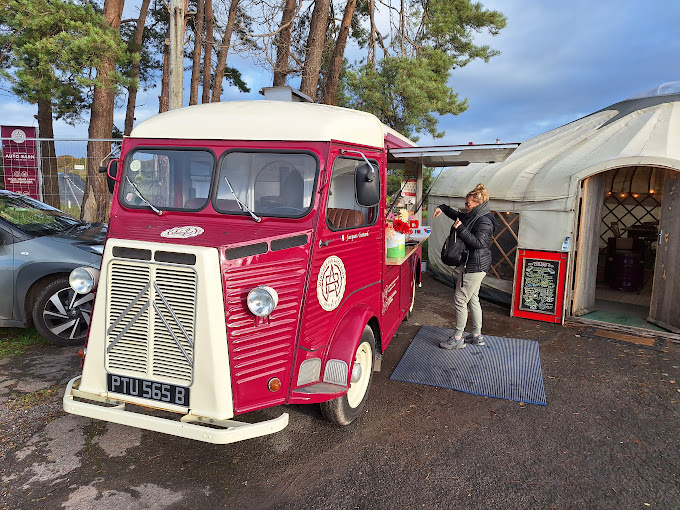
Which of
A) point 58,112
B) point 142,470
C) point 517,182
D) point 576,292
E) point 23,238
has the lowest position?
point 142,470

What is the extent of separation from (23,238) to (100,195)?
5058mm

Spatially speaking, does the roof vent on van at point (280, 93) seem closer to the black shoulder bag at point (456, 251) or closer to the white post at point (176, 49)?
the black shoulder bag at point (456, 251)

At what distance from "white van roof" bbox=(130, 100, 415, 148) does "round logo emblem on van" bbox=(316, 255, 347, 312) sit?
0.92 m

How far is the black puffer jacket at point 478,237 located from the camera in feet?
16.6

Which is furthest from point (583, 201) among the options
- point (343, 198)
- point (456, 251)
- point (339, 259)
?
point (339, 259)

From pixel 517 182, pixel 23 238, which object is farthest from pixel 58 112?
pixel 517 182

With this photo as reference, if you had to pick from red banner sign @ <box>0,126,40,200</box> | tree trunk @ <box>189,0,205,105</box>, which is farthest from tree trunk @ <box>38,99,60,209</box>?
tree trunk @ <box>189,0,205,105</box>

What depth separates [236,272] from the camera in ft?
9.24

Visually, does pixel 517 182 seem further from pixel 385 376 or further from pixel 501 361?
pixel 385 376

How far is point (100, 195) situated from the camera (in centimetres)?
982

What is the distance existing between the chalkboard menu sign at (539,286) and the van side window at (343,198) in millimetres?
4193

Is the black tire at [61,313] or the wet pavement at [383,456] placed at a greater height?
the black tire at [61,313]

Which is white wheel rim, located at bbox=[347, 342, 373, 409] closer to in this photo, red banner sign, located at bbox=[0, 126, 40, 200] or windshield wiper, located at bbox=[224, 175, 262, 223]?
windshield wiper, located at bbox=[224, 175, 262, 223]

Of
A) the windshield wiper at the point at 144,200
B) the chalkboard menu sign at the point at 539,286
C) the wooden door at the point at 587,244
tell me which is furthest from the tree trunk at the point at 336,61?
the windshield wiper at the point at 144,200
